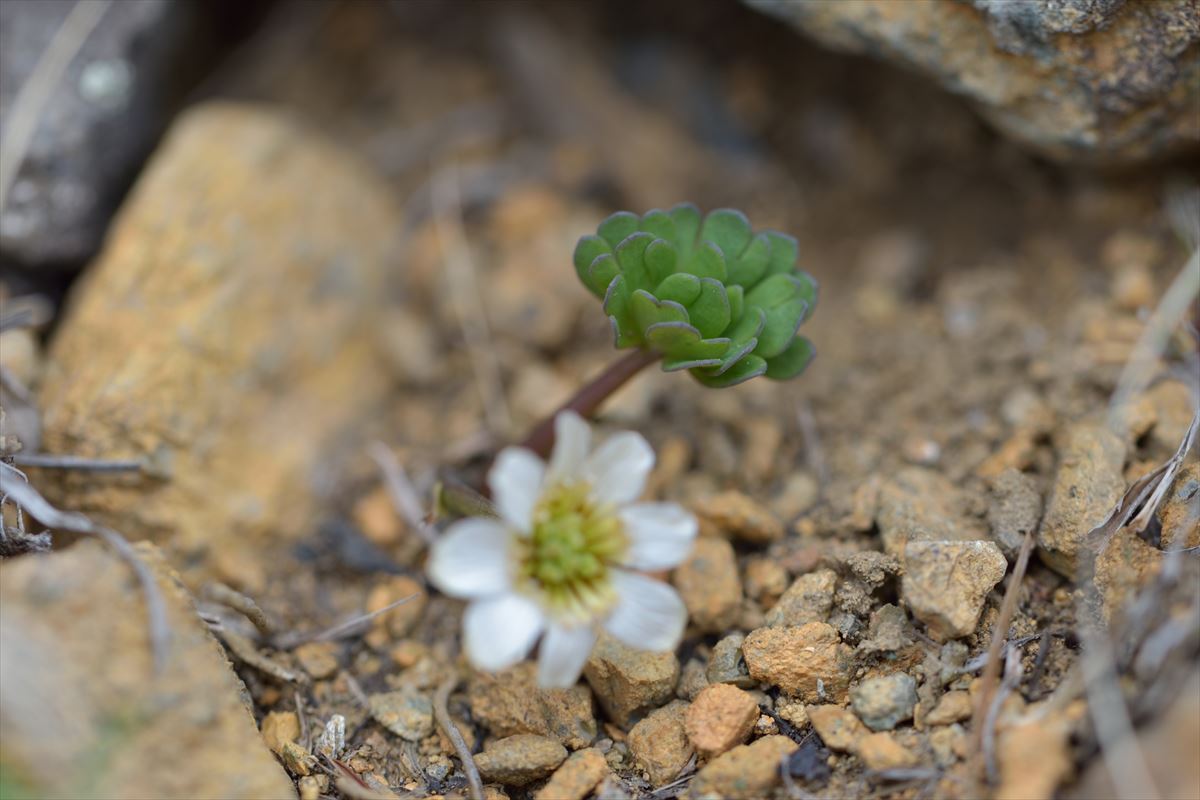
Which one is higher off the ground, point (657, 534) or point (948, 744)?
point (657, 534)

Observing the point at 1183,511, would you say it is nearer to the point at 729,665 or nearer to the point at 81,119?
the point at 729,665

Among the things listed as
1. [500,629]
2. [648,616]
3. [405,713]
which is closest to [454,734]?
[405,713]

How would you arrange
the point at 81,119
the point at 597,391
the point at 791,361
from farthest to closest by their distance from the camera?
1. the point at 81,119
2. the point at 597,391
3. the point at 791,361

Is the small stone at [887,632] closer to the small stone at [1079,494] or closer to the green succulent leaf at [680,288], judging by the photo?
the small stone at [1079,494]

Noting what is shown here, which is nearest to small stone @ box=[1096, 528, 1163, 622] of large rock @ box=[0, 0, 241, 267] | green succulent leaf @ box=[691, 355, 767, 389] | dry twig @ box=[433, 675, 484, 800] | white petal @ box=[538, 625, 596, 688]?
green succulent leaf @ box=[691, 355, 767, 389]

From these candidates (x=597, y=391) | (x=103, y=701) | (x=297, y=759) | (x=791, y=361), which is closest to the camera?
(x=103, y=701)

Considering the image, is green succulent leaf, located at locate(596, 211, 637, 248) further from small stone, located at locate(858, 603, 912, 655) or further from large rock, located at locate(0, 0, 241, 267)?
large rock, located at locate(0, 0, 241, 267)

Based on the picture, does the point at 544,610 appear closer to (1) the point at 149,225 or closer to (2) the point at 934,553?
(2) the point at 934,553
